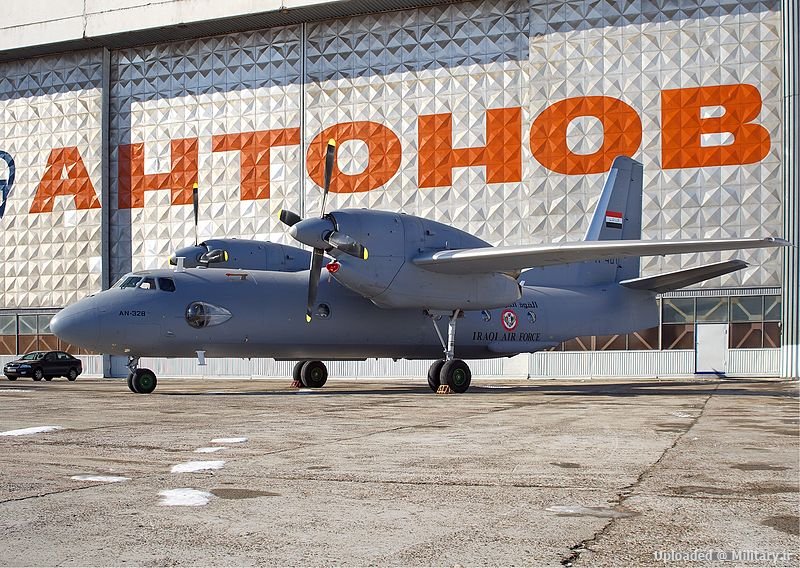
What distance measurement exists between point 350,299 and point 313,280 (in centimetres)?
183

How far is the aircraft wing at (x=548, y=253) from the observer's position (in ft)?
74.2

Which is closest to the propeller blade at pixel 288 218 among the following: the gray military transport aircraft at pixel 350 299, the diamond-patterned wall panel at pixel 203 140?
the gray military transport aircraft at pixel 350 299

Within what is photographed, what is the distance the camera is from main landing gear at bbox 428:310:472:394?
25.7 metres

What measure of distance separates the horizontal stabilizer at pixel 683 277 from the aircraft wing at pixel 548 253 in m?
2.55

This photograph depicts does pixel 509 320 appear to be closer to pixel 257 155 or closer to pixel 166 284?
pixel 166 284

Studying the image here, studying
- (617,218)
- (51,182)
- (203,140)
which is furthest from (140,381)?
(51,182)

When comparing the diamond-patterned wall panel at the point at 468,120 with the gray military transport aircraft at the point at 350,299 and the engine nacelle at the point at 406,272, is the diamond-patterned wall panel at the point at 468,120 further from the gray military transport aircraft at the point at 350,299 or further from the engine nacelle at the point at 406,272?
the engine nacelle at the point at 406,272

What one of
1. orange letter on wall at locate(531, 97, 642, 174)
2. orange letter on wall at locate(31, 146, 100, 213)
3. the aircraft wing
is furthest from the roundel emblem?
orange letter on wall at locate(31, 146, 100, 213)

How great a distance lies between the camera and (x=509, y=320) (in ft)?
96.8

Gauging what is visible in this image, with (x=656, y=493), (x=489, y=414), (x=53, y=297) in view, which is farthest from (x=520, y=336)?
(x=53, y=297)

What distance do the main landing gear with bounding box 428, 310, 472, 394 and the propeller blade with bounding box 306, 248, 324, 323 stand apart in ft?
12.7

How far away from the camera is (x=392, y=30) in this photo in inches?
1855

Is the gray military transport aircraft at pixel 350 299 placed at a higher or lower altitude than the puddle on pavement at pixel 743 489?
higher

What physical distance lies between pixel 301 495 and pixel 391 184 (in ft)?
131
